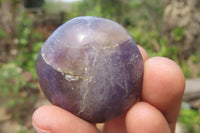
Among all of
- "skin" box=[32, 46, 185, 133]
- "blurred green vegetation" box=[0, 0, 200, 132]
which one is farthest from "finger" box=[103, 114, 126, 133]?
"blurred green vegetation" box=[0, 0, 200, 132]

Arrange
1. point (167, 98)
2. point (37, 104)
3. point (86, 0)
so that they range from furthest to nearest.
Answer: point (86, 0)
point (37, 104)
point (167, 98)

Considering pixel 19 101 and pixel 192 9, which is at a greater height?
pixel 192 9

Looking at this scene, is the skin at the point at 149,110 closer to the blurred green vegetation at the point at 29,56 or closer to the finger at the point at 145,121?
the finger at the point at 145,121

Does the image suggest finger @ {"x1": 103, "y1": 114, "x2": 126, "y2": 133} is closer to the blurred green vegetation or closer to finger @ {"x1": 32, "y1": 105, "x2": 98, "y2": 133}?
finger @ {"x1": 32, "y1": 105, "x2": 98, "y2": 133}

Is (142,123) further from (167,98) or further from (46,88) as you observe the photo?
(46,88)

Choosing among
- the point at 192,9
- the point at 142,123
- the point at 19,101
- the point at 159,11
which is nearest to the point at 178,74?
the point at 142,123

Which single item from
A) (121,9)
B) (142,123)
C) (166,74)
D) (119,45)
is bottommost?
(121,9)

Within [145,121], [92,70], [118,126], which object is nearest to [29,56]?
[118,126]
